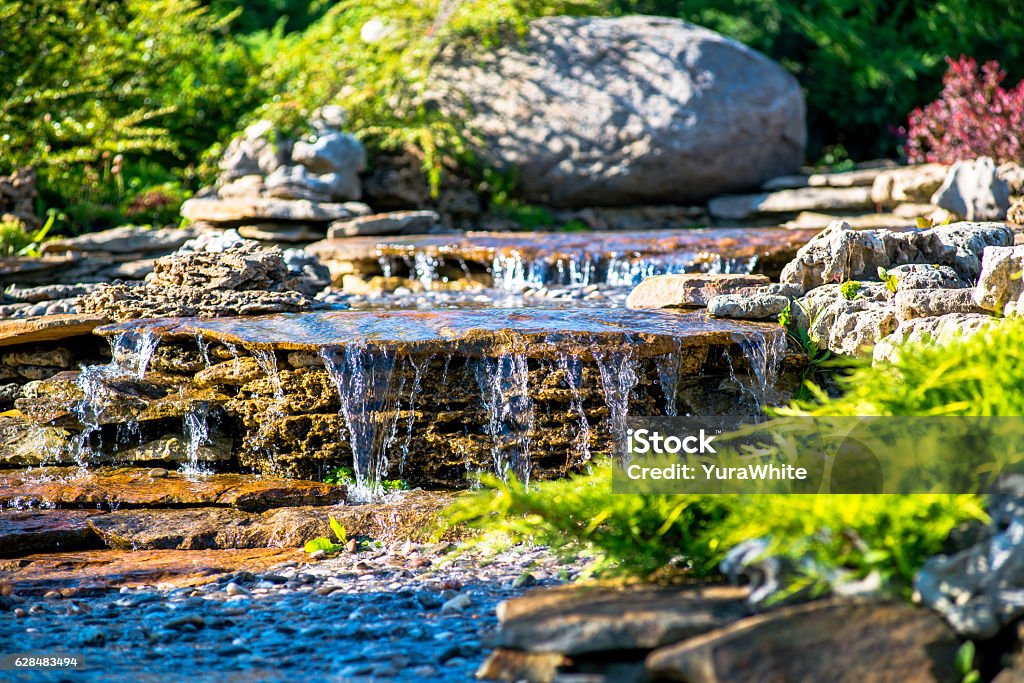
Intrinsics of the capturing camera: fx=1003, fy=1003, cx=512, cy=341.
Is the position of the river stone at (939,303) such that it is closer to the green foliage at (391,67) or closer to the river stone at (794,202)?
the river stone at (794,202)

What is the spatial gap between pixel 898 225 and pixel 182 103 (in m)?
8.43

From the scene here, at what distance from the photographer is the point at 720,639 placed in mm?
→ 2682

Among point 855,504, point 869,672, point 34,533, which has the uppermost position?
point 855,504

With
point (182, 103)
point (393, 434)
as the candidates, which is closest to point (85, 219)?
point (182, 103)

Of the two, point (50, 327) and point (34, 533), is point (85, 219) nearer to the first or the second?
point (50, 327)

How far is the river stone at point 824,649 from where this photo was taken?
2654mm

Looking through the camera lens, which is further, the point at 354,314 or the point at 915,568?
the point at 354,314

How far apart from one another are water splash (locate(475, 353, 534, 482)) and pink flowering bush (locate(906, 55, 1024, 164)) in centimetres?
746

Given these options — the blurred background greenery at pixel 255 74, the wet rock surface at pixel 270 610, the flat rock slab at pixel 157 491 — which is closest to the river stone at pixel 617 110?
the blurred background greenery at pixel 255 74

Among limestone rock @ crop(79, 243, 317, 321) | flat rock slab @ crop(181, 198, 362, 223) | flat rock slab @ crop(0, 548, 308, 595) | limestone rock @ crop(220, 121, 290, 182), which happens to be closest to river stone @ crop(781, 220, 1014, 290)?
limestone rock @ crop(79, 243, 317, 321)

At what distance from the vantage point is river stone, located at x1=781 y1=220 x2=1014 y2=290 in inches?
242

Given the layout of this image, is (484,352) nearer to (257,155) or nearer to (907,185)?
(257,155)

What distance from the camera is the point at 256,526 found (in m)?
4.96

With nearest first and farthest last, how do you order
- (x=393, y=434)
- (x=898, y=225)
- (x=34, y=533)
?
(x=34, y=533) → (x=393, y=434) → (x=898, y=225)
